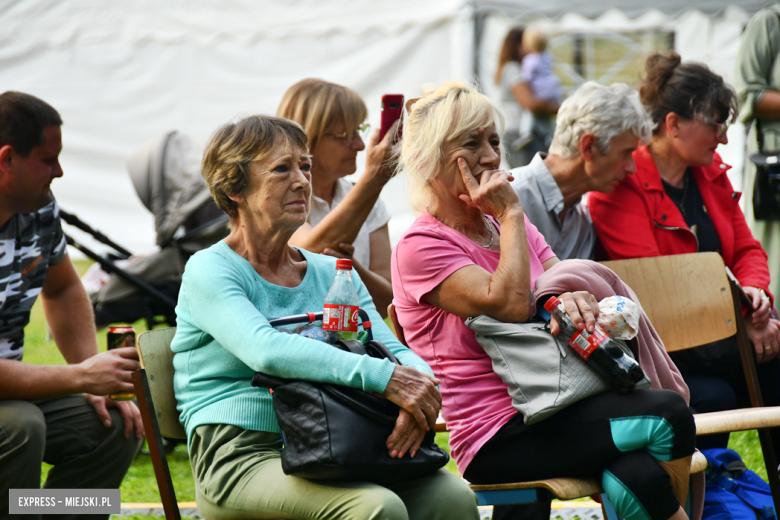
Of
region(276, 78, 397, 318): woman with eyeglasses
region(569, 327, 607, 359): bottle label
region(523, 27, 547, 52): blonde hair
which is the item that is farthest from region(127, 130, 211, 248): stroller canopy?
region(523, 27, 547, 52): blonde hair

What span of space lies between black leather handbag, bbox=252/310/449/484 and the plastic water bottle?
22cm

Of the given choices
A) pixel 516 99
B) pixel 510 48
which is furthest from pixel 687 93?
pixel 516 99

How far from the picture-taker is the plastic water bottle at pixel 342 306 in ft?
7.38

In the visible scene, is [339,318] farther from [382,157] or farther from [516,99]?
[516,99]

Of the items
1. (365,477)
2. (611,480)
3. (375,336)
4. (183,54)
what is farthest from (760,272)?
(183,54)

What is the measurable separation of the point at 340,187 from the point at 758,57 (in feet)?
9.01

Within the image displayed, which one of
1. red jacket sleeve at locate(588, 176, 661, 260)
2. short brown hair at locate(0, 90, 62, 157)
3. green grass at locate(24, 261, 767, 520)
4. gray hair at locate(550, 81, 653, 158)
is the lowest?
green grass at locate(24, 261, 767, 520)

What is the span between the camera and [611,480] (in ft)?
7.55

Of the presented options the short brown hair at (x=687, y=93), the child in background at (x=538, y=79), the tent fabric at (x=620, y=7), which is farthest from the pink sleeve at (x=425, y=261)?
the child in background at (x=538, y=79)

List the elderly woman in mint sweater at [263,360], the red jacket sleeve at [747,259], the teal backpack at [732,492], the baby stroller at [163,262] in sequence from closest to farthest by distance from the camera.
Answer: the elderly woman in mint sweater at [263,360] < the teal backpack at [732,492] < the red jacket sleeve at [747,259] < the baby stroller at [163,262]

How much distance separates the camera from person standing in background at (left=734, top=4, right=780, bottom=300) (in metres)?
4.72

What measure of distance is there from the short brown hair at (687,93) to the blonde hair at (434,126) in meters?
1.36

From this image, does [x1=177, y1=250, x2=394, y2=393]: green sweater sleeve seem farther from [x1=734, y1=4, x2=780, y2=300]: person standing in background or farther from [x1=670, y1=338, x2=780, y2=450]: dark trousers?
[x1=734, y1=4, x2=780, y2=300]: person standing in background

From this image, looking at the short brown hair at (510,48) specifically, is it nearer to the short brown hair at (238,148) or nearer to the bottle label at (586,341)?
the short brown hair at (238,148)
